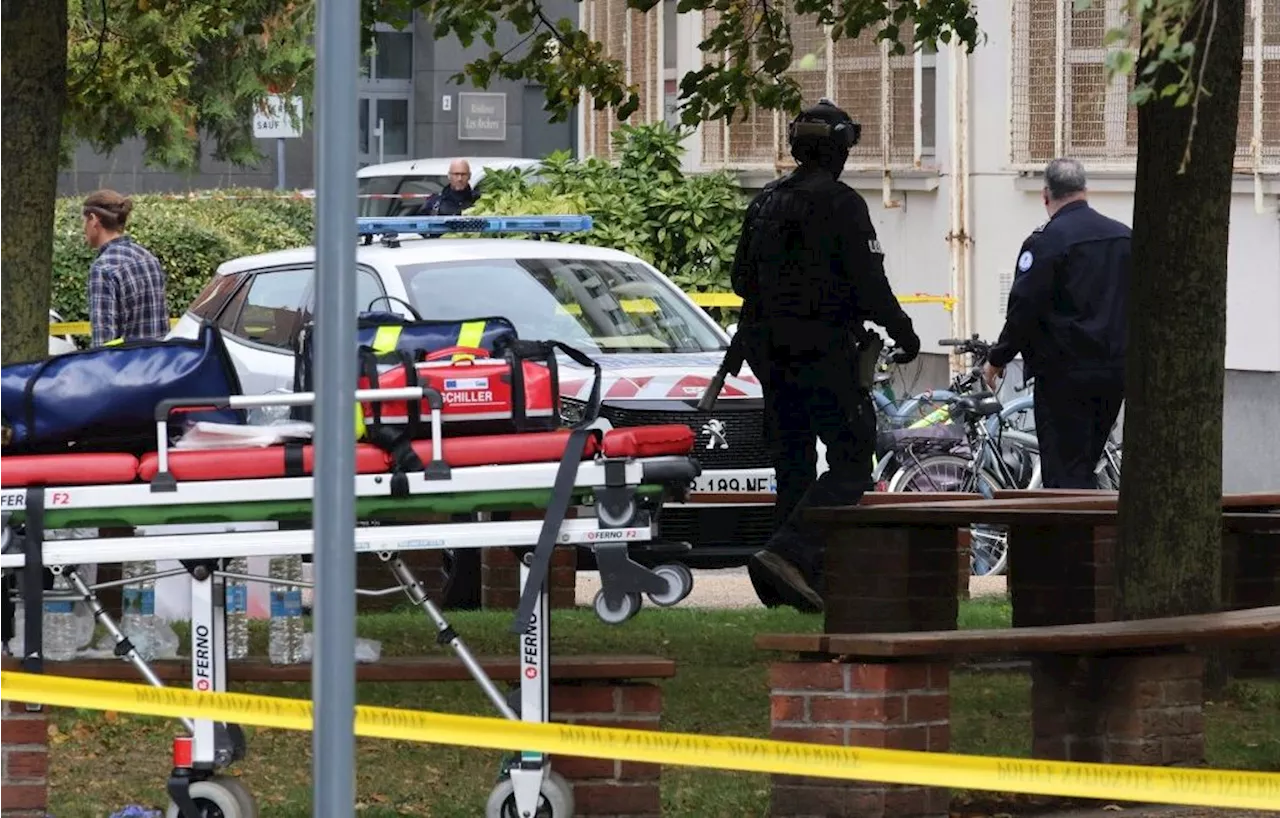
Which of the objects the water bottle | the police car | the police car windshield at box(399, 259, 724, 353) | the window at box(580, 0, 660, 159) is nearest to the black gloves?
the police car

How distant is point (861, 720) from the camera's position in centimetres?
684

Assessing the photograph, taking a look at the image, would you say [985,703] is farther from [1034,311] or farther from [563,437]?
[1034,311]

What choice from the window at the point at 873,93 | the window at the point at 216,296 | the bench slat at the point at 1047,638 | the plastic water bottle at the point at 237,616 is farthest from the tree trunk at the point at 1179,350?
the window at the point at 873,93

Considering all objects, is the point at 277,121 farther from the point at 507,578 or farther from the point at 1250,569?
the point at 1250,569

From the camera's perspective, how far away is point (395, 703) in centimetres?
855

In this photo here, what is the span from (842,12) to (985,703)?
3.40m

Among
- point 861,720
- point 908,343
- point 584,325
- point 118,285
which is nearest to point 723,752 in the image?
point 861,720

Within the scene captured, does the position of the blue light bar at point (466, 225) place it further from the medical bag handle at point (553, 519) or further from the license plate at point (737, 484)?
the medical bag handle at point (553, 519)

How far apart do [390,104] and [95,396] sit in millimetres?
37289

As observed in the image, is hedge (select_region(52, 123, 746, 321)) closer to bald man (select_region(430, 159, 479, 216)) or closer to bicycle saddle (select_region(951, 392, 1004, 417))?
bald man (select_region(430, 159, 479, 216))

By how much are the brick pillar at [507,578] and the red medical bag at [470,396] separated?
469cm

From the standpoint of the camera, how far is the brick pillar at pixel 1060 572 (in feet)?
30.8

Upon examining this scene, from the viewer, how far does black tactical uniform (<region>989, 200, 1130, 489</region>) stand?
11375 millimetres

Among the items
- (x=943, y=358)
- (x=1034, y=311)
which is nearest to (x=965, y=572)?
(x=1034, y=311)
